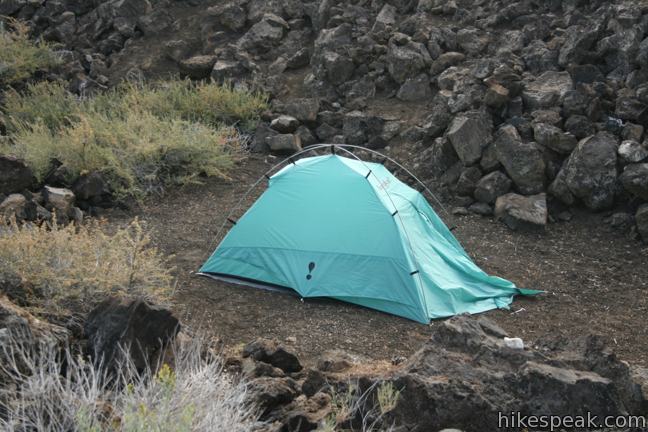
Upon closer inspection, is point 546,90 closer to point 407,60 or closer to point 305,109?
point 407,60

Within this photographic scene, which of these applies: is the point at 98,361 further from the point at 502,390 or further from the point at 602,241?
the point at 602,241

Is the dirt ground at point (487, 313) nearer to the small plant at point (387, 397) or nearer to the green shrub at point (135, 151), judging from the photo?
the green shrub at point (135, 151)

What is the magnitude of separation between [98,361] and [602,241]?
6015 mm

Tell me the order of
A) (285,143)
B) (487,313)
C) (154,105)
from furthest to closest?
(154,105) → (285,143) → (487,313)

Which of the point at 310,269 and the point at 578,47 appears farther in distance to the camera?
the point at 578,47

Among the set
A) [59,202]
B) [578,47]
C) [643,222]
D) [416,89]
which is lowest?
[59,202]

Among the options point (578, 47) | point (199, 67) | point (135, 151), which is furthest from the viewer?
point (199, 67)

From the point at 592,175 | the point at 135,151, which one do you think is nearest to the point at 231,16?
the point at 135,151

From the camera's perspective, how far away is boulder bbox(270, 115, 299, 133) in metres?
11.8

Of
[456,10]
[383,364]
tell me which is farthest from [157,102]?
[383,364]

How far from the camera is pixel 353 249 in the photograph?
764 centimetres

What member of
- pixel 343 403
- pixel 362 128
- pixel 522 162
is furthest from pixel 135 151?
pixel 343 403

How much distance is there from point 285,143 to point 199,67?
330cm

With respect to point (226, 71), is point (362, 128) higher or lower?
higher
